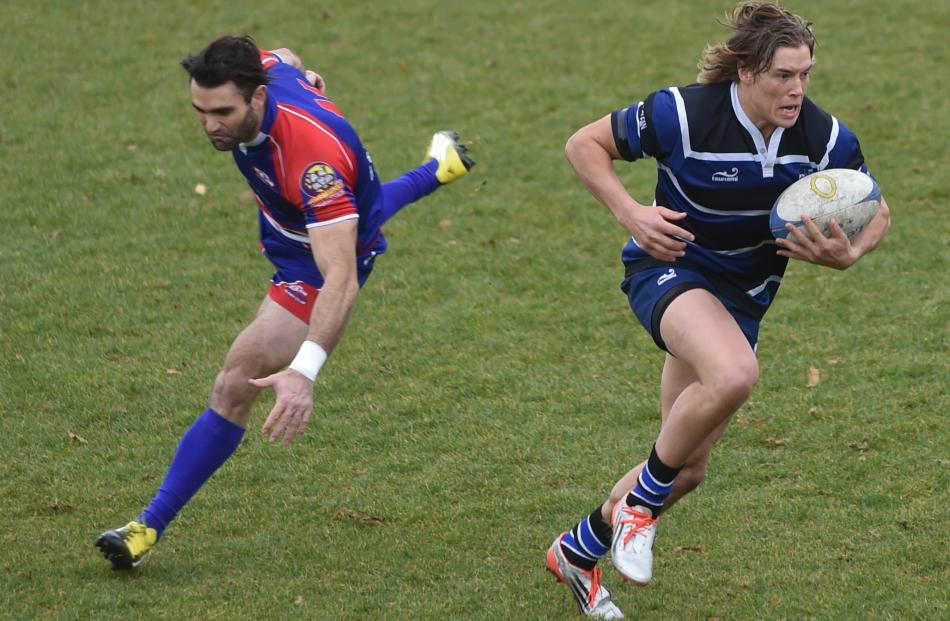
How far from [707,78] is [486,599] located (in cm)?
243

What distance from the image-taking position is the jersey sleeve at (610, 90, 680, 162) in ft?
17.8

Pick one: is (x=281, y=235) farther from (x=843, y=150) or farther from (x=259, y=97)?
(x=843, y=150)

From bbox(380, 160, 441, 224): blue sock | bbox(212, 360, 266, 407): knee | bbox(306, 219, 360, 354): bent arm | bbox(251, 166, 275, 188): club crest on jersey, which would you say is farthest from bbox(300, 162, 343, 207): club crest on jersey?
bbox(380, 160, 441, 224): blue sock

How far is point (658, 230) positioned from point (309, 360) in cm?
150

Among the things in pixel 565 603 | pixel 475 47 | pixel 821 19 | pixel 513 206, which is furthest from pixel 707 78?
pixel 821 19

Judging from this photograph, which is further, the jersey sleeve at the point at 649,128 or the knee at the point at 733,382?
the jersey sleeve at the point at 649,128

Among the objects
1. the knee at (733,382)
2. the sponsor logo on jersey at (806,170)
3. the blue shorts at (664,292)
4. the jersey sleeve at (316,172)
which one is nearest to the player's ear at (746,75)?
the sponsor logo on jersey at (806,170)

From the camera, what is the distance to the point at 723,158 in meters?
5.38

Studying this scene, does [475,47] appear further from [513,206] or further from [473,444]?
[473,444]

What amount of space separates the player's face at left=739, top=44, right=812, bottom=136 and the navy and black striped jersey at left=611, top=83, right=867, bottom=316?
9 centimetres

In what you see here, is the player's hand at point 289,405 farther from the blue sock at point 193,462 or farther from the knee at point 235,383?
the blue sock at point 193,462

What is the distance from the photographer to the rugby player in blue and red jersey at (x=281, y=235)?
5.46m

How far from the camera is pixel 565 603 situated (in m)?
5.80

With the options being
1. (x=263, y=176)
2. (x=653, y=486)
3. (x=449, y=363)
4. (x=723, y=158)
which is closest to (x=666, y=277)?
(x=723, y=158)
